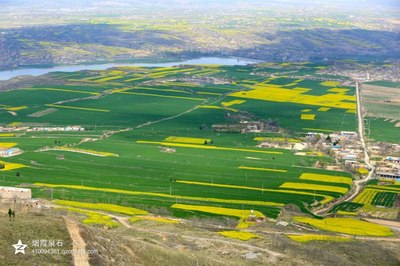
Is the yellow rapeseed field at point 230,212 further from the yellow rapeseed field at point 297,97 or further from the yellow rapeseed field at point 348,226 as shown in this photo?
the yellow rapeseed field at point 297,97

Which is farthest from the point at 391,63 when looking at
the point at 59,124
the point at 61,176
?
the point at 61,176

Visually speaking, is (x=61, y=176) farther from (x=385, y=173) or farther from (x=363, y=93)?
(x=363, y=93)

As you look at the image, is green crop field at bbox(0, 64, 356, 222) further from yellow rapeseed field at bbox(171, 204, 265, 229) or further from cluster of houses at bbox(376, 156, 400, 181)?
cluster of houses at bbox(376, 156, 400, 181)

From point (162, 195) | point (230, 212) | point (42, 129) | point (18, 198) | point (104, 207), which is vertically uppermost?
point (18, 198)

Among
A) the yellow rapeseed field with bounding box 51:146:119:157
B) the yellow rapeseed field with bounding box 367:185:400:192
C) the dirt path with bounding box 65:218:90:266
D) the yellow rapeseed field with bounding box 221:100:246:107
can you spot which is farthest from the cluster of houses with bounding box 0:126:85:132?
the dirt path with bounding box 65:218:90:266

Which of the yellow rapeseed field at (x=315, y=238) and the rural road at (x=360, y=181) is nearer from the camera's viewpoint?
the yellow rapeseed field at (x=315, y=238)

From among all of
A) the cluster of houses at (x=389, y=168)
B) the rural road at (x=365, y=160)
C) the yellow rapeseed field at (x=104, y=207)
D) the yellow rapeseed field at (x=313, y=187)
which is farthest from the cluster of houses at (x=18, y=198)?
the cluster of houses at (x=389, y=168)

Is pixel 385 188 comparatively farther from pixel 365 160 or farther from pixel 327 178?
pixel 365 160

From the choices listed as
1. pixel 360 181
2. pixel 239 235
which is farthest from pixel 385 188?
pixel 239 235
